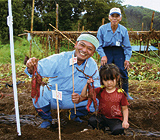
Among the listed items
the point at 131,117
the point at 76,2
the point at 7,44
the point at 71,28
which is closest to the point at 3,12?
the point at 7,44

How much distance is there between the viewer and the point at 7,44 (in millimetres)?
11102

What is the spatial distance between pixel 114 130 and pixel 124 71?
4.79ft

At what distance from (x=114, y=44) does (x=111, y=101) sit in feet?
4.21

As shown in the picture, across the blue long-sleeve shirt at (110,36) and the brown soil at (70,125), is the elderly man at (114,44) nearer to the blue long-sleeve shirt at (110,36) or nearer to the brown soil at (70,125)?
the blue long-sleeve shirt at (110,36)

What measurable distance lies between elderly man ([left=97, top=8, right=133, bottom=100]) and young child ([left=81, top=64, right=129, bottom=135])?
0.90 m

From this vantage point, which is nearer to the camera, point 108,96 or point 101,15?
point 108,96

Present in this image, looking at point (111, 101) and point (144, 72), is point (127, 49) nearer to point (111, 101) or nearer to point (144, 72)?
point (111, 101)

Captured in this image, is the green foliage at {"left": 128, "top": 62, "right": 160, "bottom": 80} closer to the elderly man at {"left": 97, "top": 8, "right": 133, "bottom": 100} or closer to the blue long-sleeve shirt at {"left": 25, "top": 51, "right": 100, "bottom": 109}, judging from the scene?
the elderly man at {"left": 97, "top": 8, "right": 133, "bottom": 100}

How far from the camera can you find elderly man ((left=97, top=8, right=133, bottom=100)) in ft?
8.77

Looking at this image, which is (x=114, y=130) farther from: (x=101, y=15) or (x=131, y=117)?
(x=101, y=15)

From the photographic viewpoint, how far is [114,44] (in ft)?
8.87

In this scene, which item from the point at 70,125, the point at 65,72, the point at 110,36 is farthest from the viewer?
the point at 110,36

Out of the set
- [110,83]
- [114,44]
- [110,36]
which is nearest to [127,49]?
[114,44]

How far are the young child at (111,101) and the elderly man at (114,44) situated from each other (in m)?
0.90
